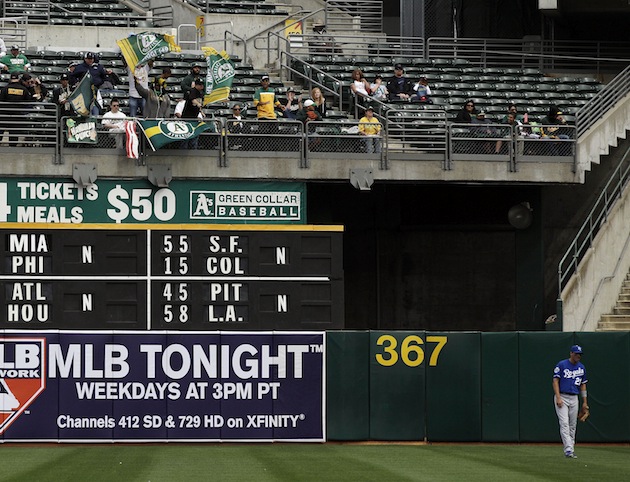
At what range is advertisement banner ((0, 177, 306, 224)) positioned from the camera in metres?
27.7

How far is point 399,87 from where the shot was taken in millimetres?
32000

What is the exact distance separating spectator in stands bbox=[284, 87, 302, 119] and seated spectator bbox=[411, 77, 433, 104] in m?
2.75

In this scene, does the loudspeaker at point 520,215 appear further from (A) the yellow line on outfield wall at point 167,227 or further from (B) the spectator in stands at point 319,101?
(A) the yellow line on outfield wall at point 167,227

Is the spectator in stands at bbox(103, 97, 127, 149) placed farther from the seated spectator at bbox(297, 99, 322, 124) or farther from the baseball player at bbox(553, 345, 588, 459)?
the baseball player at bbox(553, 345, 588, 459)

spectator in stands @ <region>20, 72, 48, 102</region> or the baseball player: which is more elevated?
spectator in stands @ <region>20, 72, 48, 102</region>

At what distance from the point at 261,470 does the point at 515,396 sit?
7156 millimetres

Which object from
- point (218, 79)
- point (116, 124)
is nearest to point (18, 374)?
point (116, 124)

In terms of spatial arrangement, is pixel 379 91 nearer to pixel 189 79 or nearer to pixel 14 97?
pixel 189 79

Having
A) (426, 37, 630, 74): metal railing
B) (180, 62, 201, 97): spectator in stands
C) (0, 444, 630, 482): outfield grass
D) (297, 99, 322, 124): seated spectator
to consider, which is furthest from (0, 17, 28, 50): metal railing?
(0, 444, 630, 482): outfield grass

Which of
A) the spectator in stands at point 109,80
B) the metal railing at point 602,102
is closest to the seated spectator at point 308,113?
the spectator in stands at point 109,80

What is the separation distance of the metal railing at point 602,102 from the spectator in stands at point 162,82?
27.1ft

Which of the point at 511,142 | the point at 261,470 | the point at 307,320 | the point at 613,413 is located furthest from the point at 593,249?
the point at 261,470

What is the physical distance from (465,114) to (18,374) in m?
11.2

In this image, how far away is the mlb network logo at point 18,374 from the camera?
23141mm
